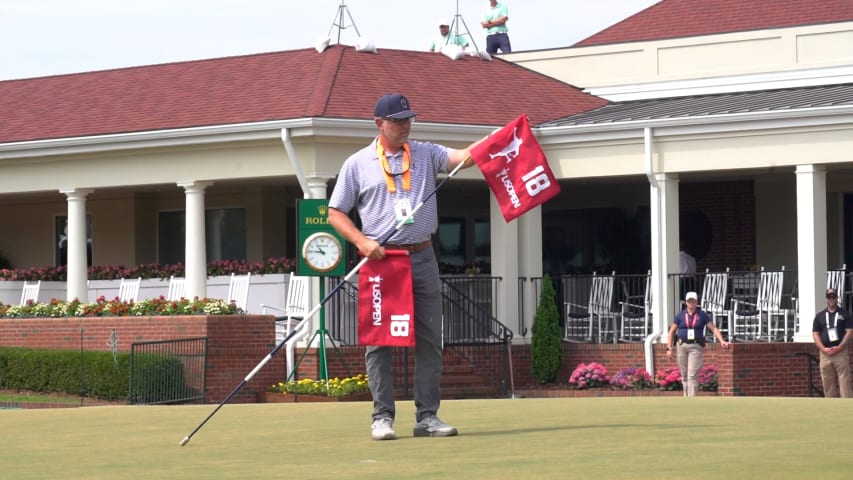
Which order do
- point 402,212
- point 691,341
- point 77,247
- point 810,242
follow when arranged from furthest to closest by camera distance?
point 77,247
point 810,242
point 691,341
point 402,212

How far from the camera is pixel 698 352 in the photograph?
70.1ft

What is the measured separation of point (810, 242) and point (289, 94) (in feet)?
26.1

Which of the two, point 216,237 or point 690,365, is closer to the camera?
point 690,365

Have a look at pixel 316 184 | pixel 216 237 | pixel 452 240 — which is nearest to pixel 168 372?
pixel 316 184

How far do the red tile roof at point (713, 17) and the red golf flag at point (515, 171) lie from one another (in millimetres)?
19280

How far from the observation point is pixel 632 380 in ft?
75.6

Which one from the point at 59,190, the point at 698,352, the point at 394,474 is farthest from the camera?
the point at 59,190

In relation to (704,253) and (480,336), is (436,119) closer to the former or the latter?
(480,336)

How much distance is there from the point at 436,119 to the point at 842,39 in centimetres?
653

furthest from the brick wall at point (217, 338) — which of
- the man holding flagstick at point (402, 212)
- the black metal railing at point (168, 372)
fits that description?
the man holding flagstick at point (402, 212)

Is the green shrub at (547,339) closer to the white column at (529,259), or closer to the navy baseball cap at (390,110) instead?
the white column at (529,259)

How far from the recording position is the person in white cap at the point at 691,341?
2123 centimetres

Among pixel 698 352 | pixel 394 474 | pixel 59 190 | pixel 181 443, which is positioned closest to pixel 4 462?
pixel 181 443

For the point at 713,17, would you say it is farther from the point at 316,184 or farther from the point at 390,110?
the point at 390,110
